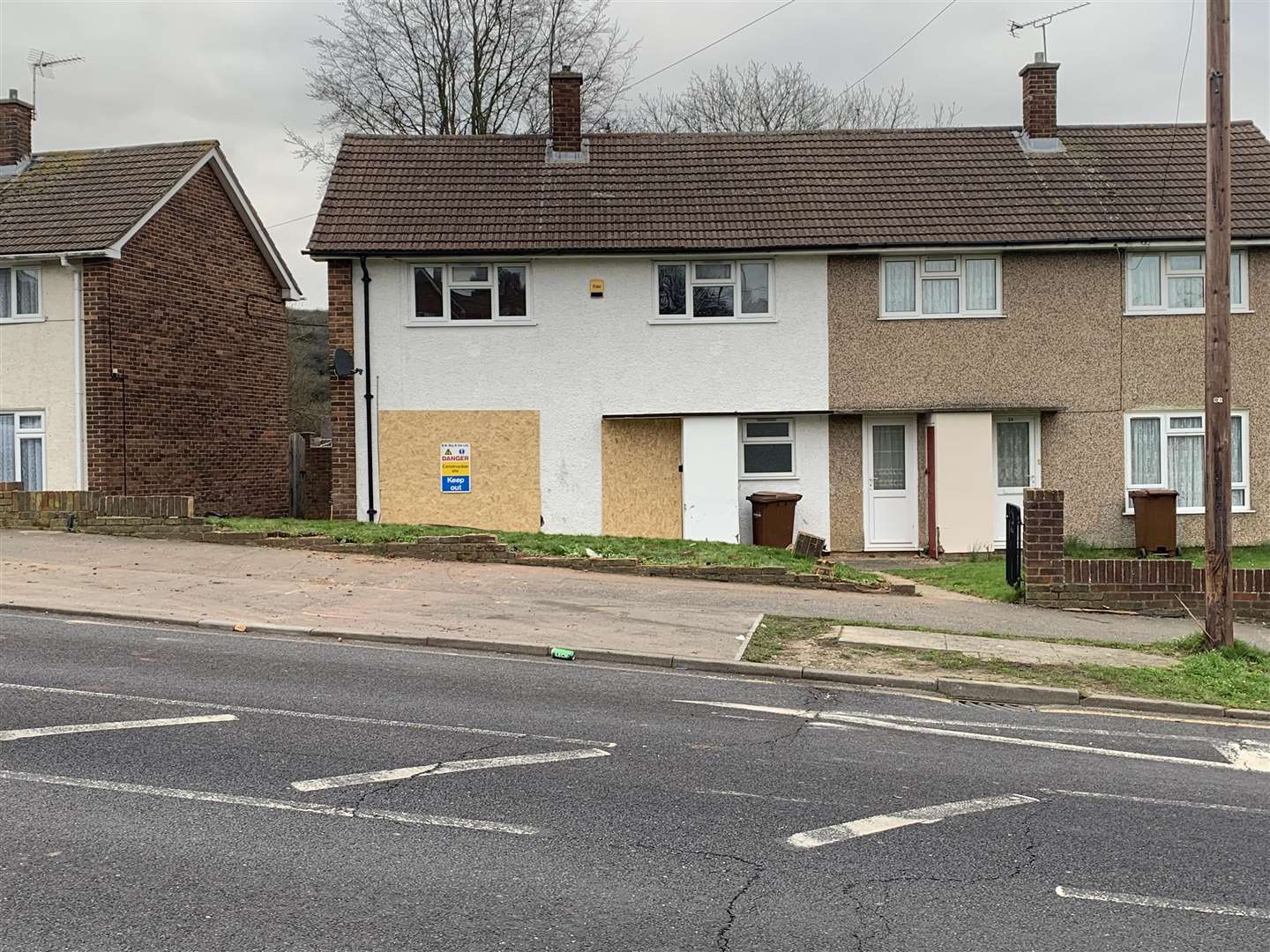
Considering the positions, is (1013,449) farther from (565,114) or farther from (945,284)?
(565,114)

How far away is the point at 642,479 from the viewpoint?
1934cm

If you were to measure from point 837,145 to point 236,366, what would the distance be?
40.8ft

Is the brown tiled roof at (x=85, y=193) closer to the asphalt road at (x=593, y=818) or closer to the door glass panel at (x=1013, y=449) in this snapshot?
the asphalt road at (x=593, y=818)

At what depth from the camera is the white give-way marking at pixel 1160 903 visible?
4.92m

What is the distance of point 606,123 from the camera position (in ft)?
112

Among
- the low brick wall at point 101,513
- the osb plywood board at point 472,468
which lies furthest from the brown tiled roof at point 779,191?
the low brick wall at point 101,513

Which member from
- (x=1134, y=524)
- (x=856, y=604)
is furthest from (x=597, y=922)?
(x=1134, y=524)

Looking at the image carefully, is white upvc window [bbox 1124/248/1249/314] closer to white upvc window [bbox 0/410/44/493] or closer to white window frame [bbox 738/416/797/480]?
white window frame [bbox 738/416/797/480]

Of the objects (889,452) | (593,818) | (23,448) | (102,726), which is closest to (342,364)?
(23,448)

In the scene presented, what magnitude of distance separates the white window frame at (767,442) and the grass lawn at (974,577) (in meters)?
2.82

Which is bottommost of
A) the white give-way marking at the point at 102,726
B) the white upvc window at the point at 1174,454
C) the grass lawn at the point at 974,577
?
the white give-way marking at the point at 102,726

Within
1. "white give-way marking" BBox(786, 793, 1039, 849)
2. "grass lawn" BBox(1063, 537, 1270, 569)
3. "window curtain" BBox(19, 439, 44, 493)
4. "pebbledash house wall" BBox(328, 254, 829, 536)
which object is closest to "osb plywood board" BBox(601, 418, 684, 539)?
"pebbledash house wall" BBox(328, 254, 829, 536)

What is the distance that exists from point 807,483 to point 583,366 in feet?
13.5

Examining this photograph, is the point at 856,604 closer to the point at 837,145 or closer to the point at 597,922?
the point at 597,922
